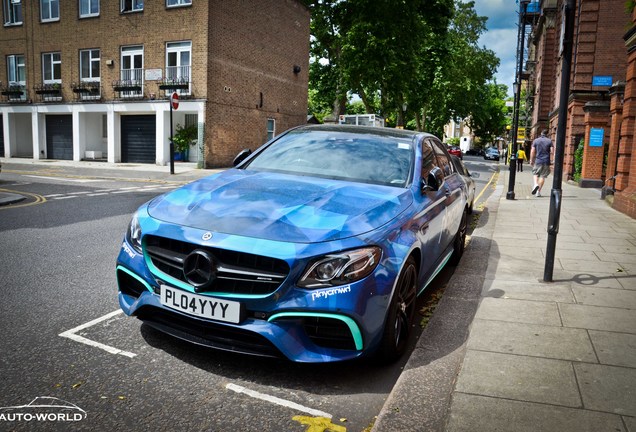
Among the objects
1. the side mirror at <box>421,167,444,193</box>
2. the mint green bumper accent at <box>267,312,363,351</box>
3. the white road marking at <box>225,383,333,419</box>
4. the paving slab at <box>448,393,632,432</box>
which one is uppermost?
the side mirror at <box>421,167,444,193</box>

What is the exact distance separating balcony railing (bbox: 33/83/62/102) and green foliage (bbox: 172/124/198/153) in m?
7.82

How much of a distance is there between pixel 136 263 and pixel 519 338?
8.89 ft

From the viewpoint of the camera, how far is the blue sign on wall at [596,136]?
742 inches

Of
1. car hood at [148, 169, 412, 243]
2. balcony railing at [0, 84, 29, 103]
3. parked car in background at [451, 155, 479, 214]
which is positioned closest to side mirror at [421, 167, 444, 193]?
car hood at [148, 169, 412, 243]

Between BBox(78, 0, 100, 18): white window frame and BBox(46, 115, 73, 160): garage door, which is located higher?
BBox(78, 0, 100, 18): white window frame

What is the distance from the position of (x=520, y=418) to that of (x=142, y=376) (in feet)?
7.01

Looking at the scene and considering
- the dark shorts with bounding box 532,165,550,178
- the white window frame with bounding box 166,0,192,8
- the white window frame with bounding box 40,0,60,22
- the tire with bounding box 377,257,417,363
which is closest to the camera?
the tire with bounding box 377,257,417,363

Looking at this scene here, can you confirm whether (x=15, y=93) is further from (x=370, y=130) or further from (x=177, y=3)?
(x=370, y=130)

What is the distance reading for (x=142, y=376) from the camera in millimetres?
3076

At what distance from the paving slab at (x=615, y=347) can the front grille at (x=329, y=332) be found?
1726 mm

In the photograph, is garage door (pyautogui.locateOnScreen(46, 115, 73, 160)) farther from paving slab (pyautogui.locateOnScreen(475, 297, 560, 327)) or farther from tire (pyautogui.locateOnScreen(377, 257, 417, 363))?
tire (pyautogui.locateOnScreen(377, 257, 417, 363))

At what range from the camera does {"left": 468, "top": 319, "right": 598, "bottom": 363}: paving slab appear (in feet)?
11.3

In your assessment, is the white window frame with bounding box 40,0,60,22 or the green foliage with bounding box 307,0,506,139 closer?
the green foliage with bounding box 307,0,506,139

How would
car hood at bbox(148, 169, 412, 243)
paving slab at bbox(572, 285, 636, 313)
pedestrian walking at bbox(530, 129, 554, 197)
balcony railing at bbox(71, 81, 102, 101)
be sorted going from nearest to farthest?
1. car hood at bbox(148, 169, 412, 243)
2. paving slab at bbox(572, 285, 636, 313)
3. pedestrian walking at bbox(530, 129, 554, 197)
4. balcony railing at bbox(71, 81, 102, 101)
